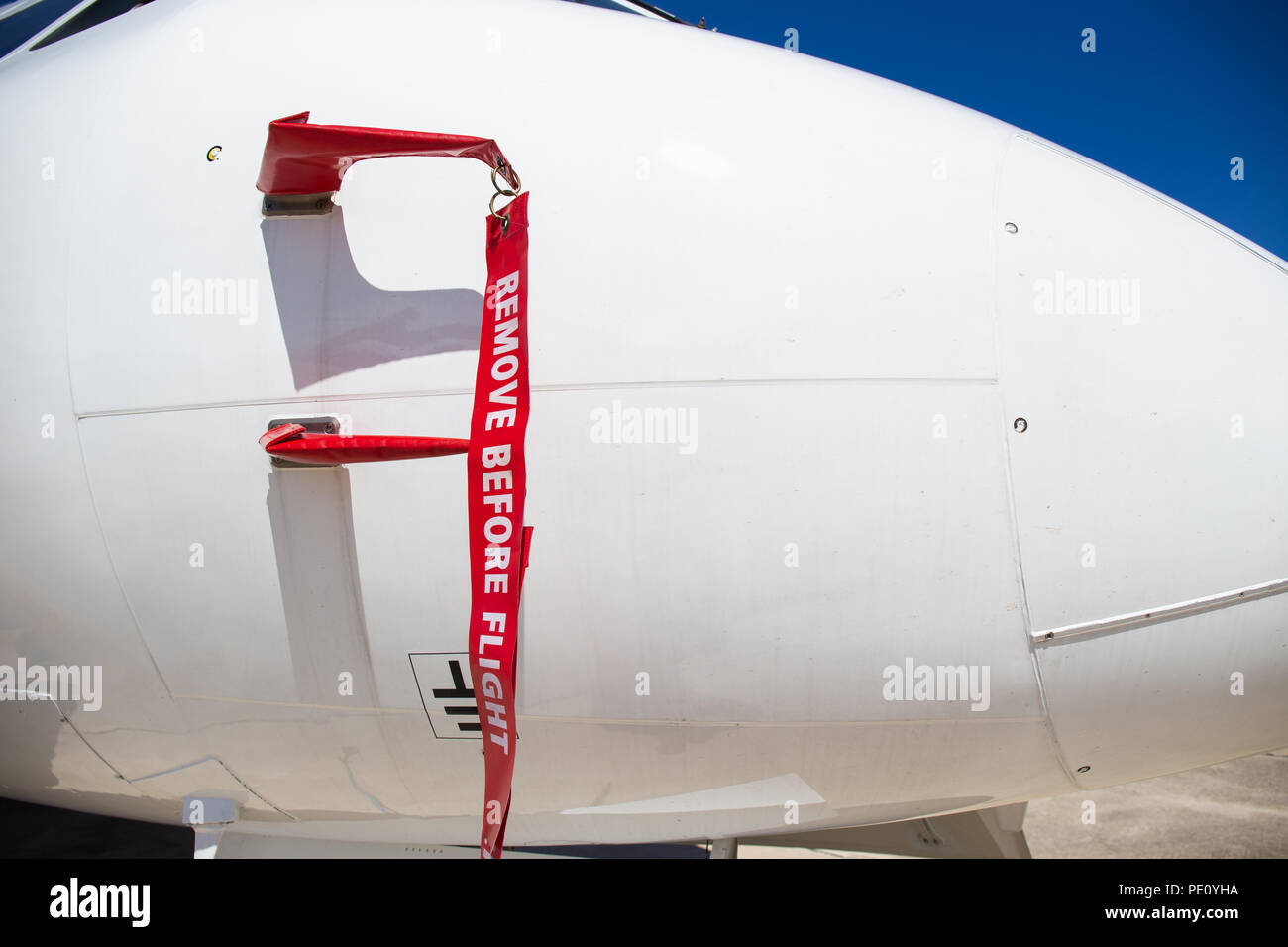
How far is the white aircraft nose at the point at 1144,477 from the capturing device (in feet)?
6.60

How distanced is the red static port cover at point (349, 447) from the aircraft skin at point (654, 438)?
0.15 feet

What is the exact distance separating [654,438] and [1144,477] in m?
1.15

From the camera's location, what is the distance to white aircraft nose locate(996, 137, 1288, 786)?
201 cm

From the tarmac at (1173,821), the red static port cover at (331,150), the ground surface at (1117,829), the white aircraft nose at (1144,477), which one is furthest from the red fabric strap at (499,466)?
the tarmac at (1173,821)

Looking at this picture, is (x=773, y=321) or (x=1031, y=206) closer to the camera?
(x=773, y=321)

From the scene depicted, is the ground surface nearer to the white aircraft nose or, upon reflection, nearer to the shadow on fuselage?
the white aircraft nose

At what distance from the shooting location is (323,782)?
7.93ft

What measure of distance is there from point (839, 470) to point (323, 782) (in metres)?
1.67

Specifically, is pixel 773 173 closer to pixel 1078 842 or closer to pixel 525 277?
pixel 525 277

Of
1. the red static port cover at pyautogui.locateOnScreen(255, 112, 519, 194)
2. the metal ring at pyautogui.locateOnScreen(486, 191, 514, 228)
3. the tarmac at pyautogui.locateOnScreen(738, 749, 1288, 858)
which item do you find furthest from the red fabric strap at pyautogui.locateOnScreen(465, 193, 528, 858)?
the tarmac at pyautogui.locateOnScreen(738, 749, 1288, 858)

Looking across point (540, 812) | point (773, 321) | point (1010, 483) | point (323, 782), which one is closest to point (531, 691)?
point (540, 812)

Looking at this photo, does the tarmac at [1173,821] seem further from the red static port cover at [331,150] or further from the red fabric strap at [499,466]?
the red static port cover at [331,150]

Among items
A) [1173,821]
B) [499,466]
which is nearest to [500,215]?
[499,466]

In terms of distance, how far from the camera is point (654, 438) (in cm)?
204
